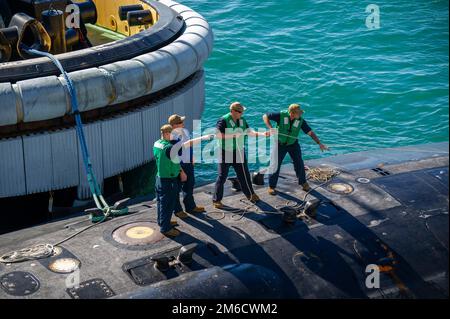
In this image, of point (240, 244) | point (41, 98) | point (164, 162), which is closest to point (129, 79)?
point (41, 98)

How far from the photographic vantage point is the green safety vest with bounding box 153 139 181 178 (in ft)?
36.8

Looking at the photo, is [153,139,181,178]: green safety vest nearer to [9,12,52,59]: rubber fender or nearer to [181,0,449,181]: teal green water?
[9,12,52,59]: rubber fender

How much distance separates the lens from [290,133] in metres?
12.9

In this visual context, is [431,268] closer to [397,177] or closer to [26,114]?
[397,177]

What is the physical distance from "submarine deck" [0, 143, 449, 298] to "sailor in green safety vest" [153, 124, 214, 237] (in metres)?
0.26

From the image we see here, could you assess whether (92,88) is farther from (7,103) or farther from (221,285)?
(221,285)

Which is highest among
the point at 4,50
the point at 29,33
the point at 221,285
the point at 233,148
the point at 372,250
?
the point at 29,33

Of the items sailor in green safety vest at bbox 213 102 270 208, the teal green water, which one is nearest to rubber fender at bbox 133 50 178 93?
sailor in green safety vest at bbox 213 102 270 208

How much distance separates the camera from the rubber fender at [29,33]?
15.3m

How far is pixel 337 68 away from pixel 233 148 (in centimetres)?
1441

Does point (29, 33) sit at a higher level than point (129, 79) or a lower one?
higher

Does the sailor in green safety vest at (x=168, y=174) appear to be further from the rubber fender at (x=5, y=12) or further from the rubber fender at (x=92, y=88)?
the rubber fender at (x=5, y=12)

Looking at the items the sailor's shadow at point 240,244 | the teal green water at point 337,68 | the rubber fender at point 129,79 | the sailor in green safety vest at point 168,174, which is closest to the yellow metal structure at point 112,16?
the teal green water at point 337,68

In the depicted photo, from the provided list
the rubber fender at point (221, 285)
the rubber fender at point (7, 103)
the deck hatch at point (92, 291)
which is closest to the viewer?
the rubber fender at point (221, 285)
